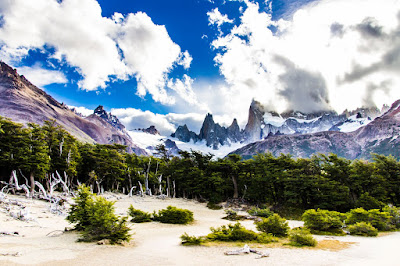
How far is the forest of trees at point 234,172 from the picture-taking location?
87.1ft

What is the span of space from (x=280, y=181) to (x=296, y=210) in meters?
4.44

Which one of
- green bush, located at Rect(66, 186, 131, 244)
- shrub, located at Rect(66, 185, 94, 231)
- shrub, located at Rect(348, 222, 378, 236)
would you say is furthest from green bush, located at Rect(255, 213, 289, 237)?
shrub, located at Rect(66, 185, 94, 231)

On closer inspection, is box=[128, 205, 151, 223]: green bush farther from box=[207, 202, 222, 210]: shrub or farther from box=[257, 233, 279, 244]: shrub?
box=[207, 202, 222, 210]: shrub

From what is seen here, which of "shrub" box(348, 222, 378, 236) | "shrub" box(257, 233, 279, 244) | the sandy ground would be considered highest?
the sandy ground

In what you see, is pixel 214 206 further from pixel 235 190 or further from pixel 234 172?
pixel 234 172

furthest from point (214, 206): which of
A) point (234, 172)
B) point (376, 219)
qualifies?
point (376, 219)

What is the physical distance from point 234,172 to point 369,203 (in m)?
20.3

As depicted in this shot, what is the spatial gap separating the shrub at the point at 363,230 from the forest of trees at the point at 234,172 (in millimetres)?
12458

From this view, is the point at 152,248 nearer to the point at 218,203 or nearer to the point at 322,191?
the point at 322,191

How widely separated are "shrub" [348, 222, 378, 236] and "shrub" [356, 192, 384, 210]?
39.9 feet

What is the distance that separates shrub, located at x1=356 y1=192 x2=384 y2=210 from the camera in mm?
23719

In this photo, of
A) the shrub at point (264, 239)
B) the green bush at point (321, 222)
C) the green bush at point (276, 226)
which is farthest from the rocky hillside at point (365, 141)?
the shrub at point (264, 239)

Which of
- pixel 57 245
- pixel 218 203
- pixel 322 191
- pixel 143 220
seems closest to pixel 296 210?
pixel 322 191

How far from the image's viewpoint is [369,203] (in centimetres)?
2422
